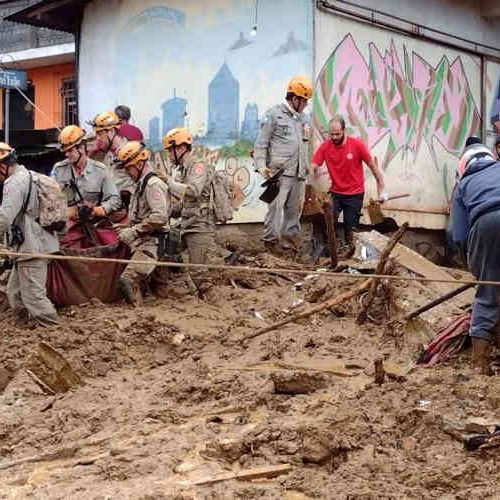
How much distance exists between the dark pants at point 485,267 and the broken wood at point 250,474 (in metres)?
2.48

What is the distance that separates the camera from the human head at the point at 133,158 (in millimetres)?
10430

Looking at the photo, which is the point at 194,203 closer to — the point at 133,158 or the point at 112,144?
the point at 133,158

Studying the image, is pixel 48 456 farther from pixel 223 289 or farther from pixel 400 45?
pixel 400 45

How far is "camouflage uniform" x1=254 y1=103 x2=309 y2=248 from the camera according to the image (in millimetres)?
11977

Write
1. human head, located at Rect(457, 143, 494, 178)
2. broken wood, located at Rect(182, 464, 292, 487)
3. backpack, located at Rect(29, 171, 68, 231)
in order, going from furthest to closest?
backpack, located at Rect(29, 171, 68, 231) < human head, located at Rect(457, 143, 494, 178) < broken wood, located at Rect(182, 464, 292, 487)

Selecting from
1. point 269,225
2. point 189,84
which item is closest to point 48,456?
point 269,225

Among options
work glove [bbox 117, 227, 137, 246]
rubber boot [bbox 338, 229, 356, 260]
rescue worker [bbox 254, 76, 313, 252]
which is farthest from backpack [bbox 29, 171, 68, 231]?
rubber boot [bbox 338, 229, 356, 260]

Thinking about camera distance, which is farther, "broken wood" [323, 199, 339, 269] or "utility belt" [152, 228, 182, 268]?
"utility belt" [152, 228, 182, 268]

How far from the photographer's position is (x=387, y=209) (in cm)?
1438

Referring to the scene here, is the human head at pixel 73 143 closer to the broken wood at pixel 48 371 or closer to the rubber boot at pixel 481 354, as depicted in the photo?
the broken wood at pixel 48 371

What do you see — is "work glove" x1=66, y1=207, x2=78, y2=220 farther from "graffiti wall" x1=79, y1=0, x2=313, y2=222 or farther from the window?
the window

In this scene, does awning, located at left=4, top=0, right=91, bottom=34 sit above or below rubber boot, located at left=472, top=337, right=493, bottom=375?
above

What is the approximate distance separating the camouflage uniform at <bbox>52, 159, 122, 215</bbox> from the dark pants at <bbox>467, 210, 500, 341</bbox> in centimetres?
464

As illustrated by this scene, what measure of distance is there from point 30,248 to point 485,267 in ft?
14.1
